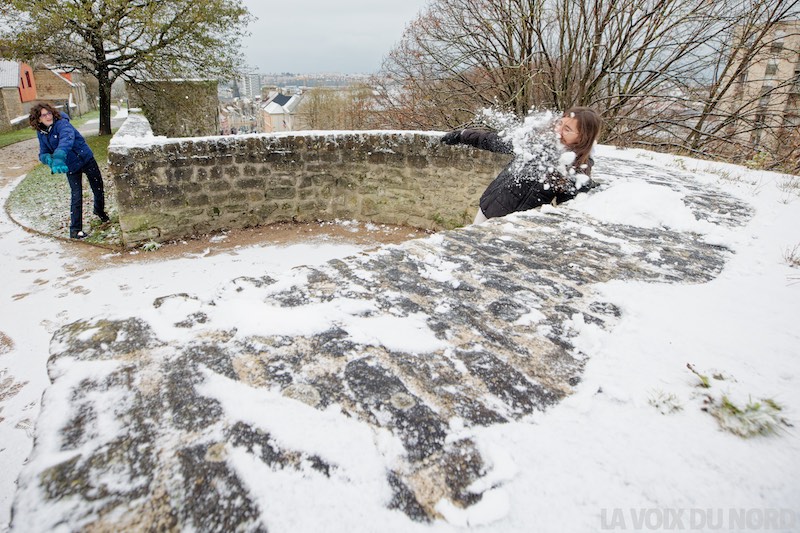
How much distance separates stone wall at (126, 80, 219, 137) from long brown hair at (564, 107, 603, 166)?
51.8 feet

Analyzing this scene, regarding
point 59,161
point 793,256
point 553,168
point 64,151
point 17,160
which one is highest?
point 553,168

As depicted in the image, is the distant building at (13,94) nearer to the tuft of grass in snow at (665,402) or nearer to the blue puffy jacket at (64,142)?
the blue puffy jacket at (64,142)

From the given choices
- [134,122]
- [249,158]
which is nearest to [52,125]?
[134,122]

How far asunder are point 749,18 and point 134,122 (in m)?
11.8

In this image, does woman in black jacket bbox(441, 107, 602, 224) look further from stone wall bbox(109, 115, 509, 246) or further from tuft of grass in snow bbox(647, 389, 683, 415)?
stone wall bbox(109, 115, 509, 246)

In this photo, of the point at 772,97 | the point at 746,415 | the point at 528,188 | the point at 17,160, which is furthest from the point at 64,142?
the point at 772,97

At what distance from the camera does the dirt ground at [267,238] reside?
16.5 ft

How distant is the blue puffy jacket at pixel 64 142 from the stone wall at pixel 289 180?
25.0 inches

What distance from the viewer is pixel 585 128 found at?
2971 millimetres

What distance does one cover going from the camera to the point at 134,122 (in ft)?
22.3

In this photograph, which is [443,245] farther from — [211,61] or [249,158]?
[211,61]

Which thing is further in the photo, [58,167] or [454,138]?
[58,167]

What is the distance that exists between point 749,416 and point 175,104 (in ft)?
60.8

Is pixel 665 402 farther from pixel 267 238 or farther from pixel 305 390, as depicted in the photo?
pixel 267 238
